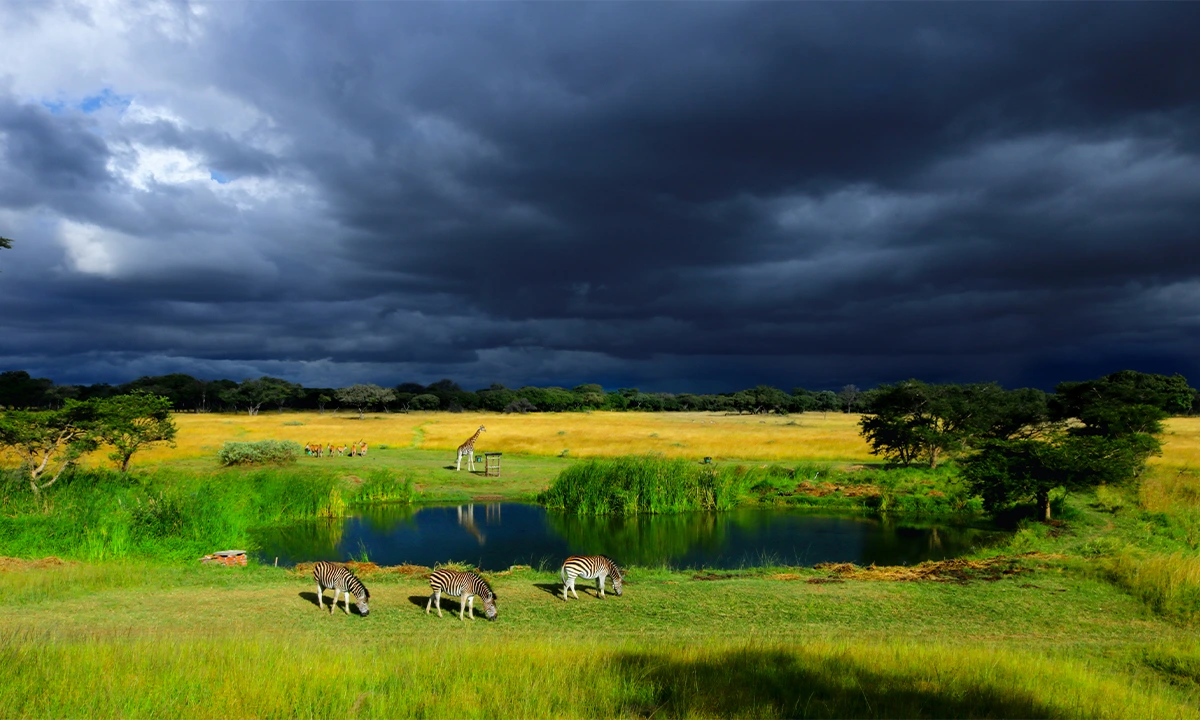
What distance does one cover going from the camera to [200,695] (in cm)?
607

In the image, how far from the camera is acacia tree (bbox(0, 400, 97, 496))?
2264cm

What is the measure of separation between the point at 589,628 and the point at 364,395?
354 ft

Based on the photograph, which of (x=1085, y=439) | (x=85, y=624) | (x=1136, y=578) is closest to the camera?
(x=85, y=624)

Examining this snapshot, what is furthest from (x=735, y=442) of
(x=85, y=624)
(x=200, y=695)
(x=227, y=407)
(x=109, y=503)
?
(x=227, y=407)

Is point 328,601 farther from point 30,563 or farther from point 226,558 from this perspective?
point 30,563

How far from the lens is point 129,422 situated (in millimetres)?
26484

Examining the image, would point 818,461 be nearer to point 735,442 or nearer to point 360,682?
point 735,442

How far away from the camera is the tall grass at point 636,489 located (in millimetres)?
31281

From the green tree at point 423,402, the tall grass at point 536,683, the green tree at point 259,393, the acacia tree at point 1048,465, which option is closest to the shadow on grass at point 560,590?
the tall grass at point 536,683

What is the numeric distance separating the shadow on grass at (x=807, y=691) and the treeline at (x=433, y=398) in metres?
79.2

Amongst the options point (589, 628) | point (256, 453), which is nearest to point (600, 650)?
point (589, 628)

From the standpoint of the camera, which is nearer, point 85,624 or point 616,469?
point 85,624

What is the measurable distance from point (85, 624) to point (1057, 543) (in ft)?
80.4

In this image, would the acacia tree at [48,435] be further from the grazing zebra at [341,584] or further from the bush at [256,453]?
the grazing zebra at [341,584]
